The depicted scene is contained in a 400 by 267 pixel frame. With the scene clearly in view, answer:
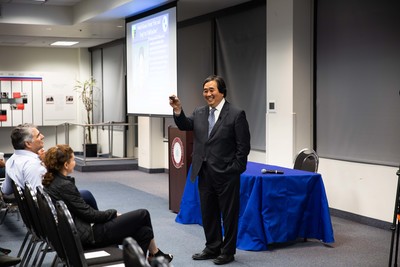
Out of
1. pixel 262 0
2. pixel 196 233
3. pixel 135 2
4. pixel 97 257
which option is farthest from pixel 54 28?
pixel 97 257

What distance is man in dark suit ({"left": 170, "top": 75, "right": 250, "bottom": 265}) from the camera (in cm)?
451

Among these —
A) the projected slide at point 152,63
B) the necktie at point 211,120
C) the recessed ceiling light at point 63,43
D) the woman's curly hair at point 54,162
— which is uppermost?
the recessed ceiling light at point 63,43

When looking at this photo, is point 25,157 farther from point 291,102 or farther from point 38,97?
point 38,97

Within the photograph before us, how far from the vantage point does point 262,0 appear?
775 cm

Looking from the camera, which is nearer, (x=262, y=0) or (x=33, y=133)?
(x=33, y=133)

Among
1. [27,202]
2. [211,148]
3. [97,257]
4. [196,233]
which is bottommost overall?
[196,233]

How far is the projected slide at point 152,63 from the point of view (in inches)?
318

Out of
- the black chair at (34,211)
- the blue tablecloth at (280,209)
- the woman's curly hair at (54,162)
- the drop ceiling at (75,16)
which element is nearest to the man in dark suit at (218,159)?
the blue tablecloth at (280,209)

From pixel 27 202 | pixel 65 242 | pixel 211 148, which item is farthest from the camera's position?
pixel 211 148

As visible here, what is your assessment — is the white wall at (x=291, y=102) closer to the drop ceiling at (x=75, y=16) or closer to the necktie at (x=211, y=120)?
the drop ceiling at (x=75, y=16)

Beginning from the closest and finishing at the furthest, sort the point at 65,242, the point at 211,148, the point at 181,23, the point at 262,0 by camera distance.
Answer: the point at 65,242
the point at 211,148
the point at 262,0
the point at 181,23

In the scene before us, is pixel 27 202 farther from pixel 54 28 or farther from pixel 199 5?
pixel 54 28

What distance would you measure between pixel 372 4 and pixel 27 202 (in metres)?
4.15

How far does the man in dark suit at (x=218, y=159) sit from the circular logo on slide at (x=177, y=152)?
1933 mm
